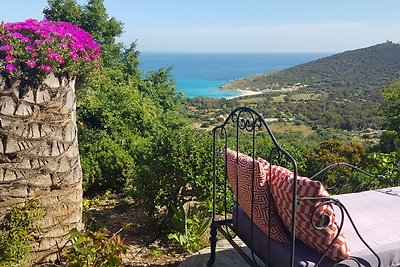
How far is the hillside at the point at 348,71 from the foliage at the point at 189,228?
4310cm

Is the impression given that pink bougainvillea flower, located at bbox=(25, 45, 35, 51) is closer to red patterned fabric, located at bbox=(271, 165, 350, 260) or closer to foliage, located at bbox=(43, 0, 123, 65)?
red patterned fabric, located at bbox=(271, 165, 350, 260)

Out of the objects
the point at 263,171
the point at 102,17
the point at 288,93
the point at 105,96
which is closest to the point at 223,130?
the point at 263,171

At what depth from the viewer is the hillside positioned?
51.2 m

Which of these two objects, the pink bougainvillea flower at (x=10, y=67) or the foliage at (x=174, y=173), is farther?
the foliage at (x=174, y=173)

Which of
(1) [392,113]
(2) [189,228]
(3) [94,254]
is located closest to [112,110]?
(2) [189,228]

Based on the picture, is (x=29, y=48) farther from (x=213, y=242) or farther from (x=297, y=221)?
(x=297, y=221)

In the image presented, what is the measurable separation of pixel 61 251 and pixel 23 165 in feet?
2.67

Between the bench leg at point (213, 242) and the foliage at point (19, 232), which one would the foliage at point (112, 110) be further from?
the bench leg at point (213, 242)

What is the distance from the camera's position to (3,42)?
3357 mm

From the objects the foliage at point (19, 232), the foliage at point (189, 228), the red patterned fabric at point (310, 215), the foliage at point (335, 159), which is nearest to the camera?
the red patterned fabric at point (310, 215)

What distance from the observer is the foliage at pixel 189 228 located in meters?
4.20

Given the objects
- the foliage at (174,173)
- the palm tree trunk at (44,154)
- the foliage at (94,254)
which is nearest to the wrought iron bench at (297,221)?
the foliage at (94,254)

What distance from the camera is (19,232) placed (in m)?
3.17

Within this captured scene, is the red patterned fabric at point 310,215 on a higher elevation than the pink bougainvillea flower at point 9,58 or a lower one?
lower
